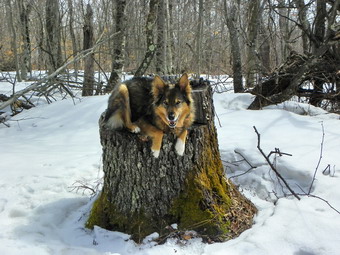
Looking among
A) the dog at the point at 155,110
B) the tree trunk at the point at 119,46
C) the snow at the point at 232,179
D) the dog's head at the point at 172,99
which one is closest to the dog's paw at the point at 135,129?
the dog at the point at 155,110

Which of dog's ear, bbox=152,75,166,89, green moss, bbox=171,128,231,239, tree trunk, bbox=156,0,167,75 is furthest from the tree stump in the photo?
tree trunk, bbox=156,0,167,75

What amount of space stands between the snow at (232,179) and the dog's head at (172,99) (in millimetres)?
1288

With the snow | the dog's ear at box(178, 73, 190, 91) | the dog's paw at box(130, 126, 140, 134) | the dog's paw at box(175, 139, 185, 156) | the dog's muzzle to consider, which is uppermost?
the dog's ear at box(178, 73, 190, 91)

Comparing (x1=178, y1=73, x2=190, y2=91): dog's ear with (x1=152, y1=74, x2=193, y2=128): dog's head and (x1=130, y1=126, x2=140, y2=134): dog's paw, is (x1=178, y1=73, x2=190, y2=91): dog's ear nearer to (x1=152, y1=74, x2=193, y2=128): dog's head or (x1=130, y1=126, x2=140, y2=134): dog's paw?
(x1=152, y1=74, x2=193, y2=128): dog's head

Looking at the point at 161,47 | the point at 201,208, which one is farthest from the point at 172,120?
the point at 161,47

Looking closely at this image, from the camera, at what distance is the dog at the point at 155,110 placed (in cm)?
331

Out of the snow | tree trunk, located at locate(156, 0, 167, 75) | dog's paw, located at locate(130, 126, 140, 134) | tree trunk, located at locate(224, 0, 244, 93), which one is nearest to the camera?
the snow

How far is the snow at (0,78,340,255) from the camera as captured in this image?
3.17m

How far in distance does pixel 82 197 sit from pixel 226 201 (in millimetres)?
2000

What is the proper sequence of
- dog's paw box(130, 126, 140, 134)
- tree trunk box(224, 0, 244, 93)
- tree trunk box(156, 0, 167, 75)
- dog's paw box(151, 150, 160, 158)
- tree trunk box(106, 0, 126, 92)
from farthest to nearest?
tree trunk box(156, 0, 167, 75) → tree trunk box(224, 0, 244, 93) → tree trunk box(106, 0, 126, 92) → dog's paw box(130, 126, 140, 134) → dog's paw box(151, 150, 160, 158)

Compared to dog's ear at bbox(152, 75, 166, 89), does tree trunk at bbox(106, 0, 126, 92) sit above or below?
above

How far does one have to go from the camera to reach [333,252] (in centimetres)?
289

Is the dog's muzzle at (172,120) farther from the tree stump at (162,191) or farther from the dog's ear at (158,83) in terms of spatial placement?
the dog's ear at (158,83)

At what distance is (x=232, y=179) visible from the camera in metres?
4.77
